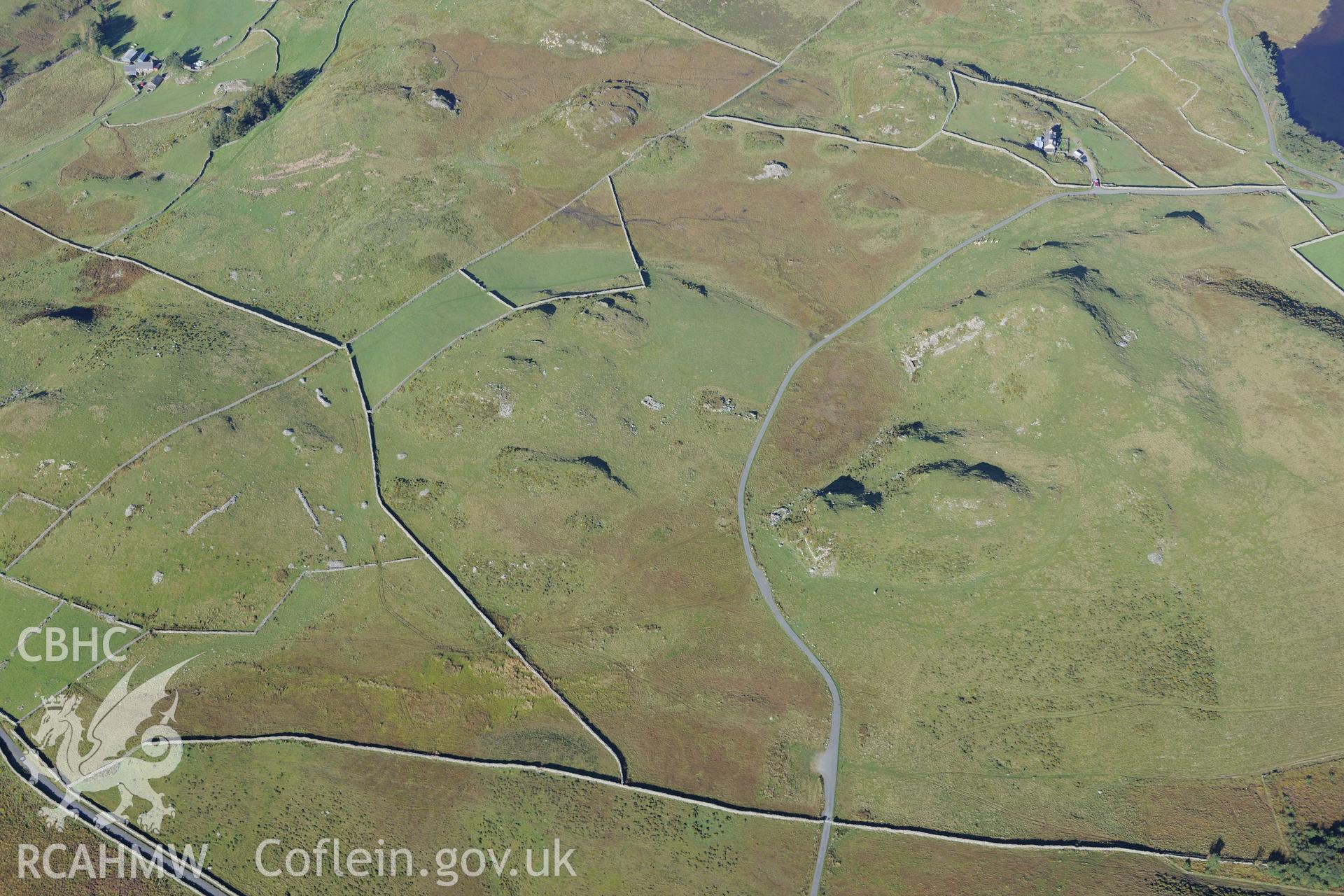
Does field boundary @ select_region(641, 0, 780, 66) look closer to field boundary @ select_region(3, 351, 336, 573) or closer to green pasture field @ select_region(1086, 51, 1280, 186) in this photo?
green pasture field @ select_region(1086, 51, 1280, 186)

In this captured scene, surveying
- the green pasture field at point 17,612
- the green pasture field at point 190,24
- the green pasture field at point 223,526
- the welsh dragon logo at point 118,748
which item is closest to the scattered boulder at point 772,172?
the green pasture field at point 223,526

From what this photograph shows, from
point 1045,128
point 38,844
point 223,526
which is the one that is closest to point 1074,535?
point 1045,128

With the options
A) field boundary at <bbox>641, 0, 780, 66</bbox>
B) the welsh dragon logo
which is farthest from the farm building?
the welsh dragon logo

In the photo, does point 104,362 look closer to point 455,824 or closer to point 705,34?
point 455,824

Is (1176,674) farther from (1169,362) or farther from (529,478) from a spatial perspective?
(529,478)

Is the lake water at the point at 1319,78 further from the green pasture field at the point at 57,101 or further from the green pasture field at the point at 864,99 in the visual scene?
the green pasture field at the point at 57,101

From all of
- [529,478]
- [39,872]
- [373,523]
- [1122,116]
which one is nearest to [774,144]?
[1122,116]
